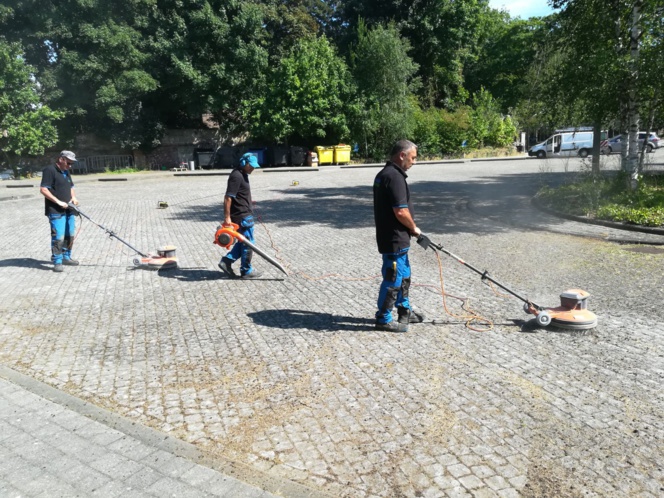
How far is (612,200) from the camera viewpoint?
13031 millimetres

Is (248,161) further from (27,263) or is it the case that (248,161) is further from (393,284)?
(27,263)

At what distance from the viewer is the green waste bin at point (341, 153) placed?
118ft

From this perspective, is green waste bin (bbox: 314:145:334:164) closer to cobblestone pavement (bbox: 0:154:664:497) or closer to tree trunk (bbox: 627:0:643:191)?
tree trunk (bbox: 627:0:643:191)

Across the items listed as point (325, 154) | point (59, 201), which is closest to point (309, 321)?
point (59, 201)

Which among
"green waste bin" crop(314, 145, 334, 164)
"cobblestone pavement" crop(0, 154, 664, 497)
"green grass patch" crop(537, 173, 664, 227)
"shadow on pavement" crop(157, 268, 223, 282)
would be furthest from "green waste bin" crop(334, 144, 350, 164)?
"shadow on pavement" crop(157, 268, 223, 282)

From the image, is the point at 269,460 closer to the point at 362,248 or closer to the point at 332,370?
the point at 332,370

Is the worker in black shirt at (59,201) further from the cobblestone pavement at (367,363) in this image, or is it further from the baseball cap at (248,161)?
the baseball cap at (248,161)

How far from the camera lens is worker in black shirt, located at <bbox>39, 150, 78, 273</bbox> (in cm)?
894

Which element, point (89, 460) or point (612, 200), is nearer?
point (89, 460)

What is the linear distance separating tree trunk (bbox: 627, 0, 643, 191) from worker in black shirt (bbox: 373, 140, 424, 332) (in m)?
9.45

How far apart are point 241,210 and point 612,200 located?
943 cm

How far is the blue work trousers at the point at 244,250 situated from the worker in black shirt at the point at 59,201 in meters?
3.00

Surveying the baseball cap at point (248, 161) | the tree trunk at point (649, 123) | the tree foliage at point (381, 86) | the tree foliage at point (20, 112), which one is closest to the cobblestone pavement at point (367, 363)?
the baseball cap at point (248, 161)

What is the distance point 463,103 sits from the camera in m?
46.2
